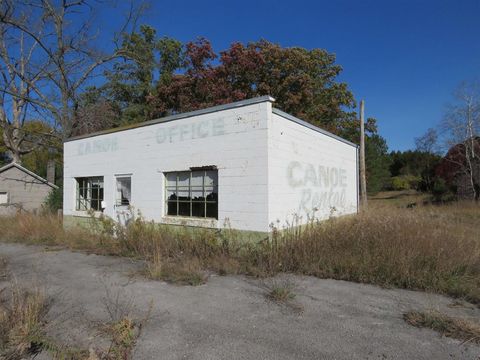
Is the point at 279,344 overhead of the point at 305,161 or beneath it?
beneath

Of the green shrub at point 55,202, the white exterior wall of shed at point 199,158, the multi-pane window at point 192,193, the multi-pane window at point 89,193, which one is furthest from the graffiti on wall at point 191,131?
the green shrub at point 55,202

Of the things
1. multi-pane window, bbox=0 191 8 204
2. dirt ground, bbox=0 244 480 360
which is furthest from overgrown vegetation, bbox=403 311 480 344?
multi-pane window, bbox=0 191 8 204

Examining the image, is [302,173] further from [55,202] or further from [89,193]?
[55,202]

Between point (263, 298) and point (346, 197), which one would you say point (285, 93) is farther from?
point (263, 298)

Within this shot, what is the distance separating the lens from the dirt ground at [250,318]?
332cm

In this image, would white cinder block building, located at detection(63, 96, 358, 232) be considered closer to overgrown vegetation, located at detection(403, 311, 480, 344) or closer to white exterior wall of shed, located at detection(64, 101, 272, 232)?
white exterior wall of shed, located at detection(64, 101, 272, 232)

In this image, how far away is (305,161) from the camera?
8.53 meters

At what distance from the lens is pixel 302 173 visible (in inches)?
328

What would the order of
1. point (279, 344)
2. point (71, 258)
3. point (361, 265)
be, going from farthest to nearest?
point (71, 258) → point (361, 265) → point (279, 344)

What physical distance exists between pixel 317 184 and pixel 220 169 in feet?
10.1

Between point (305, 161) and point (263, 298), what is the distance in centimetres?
458

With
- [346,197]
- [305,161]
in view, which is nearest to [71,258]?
[305,161]

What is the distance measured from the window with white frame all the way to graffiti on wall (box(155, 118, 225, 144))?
6.46 ft

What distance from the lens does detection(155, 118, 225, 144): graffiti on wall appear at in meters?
7.87
